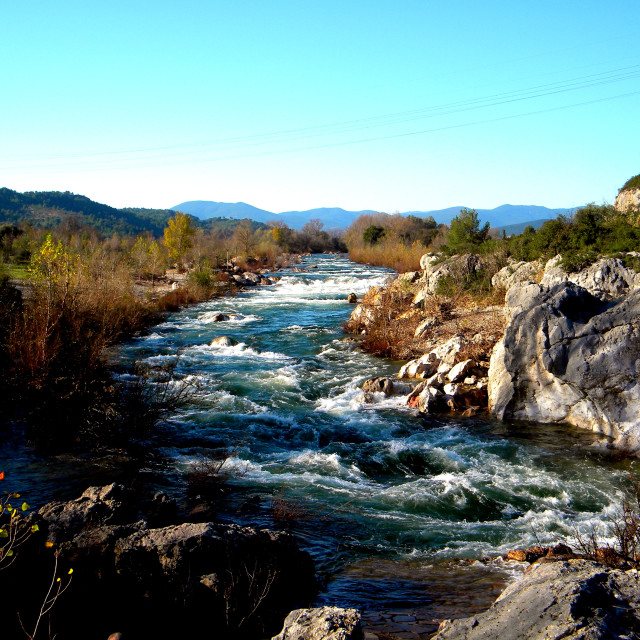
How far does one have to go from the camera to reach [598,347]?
12.0 metres

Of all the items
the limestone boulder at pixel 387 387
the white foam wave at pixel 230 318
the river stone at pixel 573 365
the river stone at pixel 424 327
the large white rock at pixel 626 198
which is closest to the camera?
the river stone at pixel 573 365

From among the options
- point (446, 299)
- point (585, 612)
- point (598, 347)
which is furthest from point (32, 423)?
point (446, 299)

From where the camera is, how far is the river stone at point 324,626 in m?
4.30

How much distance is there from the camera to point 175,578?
561cm

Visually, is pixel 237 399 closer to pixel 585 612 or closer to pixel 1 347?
pixel 1 347

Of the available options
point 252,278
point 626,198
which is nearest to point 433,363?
point 626,198

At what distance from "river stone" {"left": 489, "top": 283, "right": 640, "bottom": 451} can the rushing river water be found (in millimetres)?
545

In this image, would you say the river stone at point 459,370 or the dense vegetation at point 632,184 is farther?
the dense vegetation at point 632,184

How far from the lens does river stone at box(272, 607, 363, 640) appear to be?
430 centimetres

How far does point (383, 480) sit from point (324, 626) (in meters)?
5.70

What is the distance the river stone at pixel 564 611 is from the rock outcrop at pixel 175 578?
1.93m

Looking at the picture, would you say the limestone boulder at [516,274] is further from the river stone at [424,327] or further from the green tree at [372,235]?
the green tree at [372,235]

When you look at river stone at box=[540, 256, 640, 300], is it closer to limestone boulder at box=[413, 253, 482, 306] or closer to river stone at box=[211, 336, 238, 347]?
limestone boulder at box=[413, 253, 482, 306]

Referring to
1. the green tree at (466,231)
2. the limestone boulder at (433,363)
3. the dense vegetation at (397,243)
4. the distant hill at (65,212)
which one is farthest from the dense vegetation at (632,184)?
the distant hill at (65,212)
